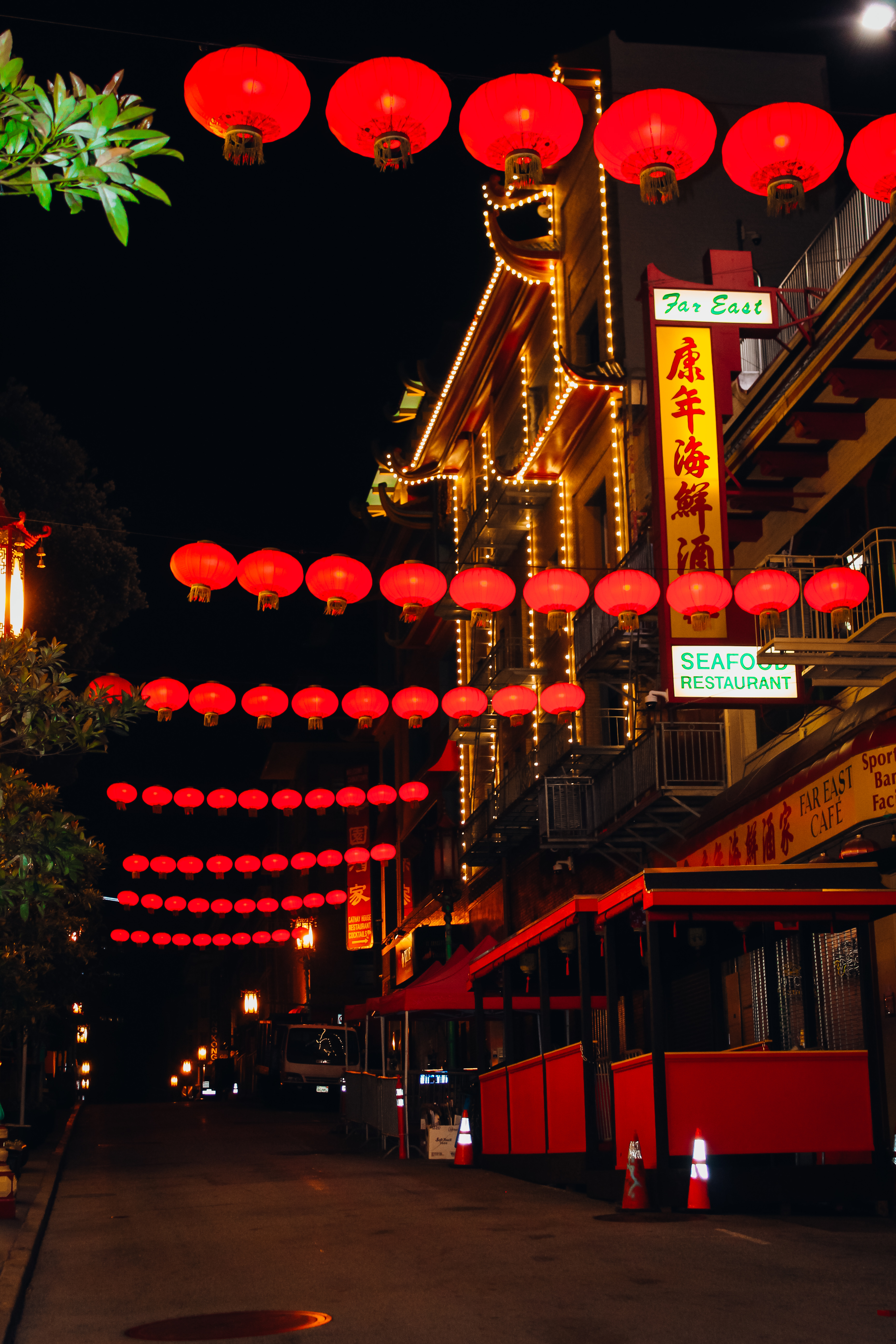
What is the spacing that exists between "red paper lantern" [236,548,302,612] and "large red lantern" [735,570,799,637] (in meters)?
5.15

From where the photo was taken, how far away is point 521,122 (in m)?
10.4

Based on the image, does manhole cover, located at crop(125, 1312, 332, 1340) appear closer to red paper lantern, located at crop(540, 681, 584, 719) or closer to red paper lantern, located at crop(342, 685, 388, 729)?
red paper lantern, located at crop(342, 685, 388, 729)

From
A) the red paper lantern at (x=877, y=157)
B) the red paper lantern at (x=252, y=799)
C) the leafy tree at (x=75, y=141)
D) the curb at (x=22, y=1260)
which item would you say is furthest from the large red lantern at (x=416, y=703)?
the leafy tree at (x=75, y=141)

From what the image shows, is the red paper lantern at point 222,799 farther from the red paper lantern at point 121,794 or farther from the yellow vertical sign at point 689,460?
the yellow vertical sign at point 689,460

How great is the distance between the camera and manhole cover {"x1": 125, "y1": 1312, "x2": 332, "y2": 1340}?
7891 millimetres

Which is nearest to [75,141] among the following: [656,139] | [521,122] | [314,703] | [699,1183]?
[521,122]

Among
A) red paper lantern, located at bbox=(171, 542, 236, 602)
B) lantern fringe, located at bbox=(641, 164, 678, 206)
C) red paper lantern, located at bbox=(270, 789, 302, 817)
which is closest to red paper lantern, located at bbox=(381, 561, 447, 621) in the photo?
red paper lantern, located at bbox=(171, 542, 236, 602)

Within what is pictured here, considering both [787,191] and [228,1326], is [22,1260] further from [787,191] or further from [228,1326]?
[787,191]

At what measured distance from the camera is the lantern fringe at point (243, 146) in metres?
9.83

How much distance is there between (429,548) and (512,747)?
→ 1378cm

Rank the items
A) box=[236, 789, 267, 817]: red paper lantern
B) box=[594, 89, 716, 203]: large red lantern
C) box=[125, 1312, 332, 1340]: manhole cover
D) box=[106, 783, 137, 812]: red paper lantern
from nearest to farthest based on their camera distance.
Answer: box=[125, 1312, 332, 1340]: manhole cover → box=[594, 89, 716, 203]: large red lantern → box=[106, 783, 137, 812]: red paper lantern → box=[236, 789, 267, 817]: red paper lantern

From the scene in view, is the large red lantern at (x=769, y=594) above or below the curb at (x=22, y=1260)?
above

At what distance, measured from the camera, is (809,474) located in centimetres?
1781

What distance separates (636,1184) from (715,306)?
10.6 metres
